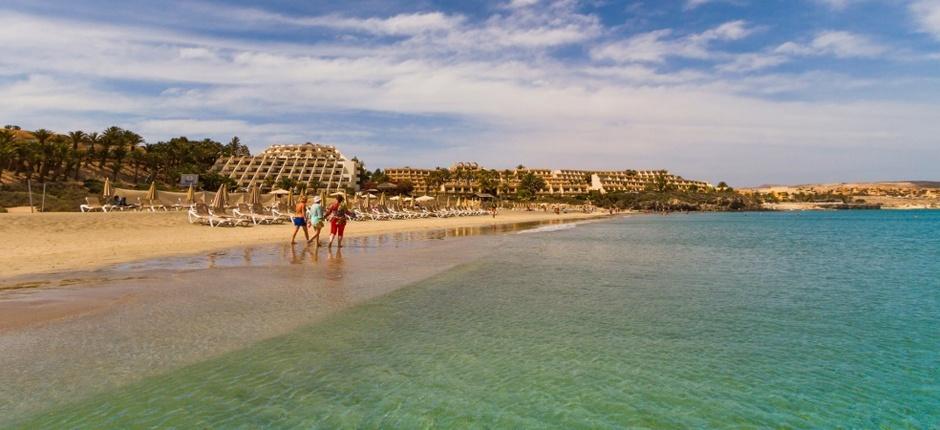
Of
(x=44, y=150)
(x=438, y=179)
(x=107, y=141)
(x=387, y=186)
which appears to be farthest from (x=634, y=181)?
(x=44, y=150)

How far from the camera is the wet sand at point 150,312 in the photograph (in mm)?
4605

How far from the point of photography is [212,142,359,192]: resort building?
10381 cm

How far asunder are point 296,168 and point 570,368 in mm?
122267

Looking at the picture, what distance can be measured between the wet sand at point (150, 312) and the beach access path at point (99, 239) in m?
1.48

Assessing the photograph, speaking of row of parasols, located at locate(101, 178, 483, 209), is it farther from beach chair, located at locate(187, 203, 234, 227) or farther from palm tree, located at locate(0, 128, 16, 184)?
palm tree, located at locate(0, 128, 16, 184)

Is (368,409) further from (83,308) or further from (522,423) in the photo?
(83,308)

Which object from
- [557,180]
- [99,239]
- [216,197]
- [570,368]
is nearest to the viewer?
[570,368]

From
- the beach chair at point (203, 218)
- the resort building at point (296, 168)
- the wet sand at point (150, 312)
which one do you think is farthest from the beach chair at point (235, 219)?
the resort building at point (296, 168)

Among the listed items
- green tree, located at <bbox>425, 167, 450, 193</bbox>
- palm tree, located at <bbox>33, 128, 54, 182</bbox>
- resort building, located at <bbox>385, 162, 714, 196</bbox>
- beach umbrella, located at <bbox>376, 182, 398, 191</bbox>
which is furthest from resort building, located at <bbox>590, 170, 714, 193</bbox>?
palm tree, located at <bbox>33, 128, 54, 182</bbox>

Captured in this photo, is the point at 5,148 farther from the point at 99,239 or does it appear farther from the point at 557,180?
the point at 557,180

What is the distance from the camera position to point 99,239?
16703 mm

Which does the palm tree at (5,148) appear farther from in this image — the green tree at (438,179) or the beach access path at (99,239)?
the green tree at (438,179)

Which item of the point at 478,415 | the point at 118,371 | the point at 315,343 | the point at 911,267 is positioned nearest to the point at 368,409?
the point at 478,415

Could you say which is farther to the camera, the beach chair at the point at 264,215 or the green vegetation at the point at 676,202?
the green vegetation at the point at 676,202
